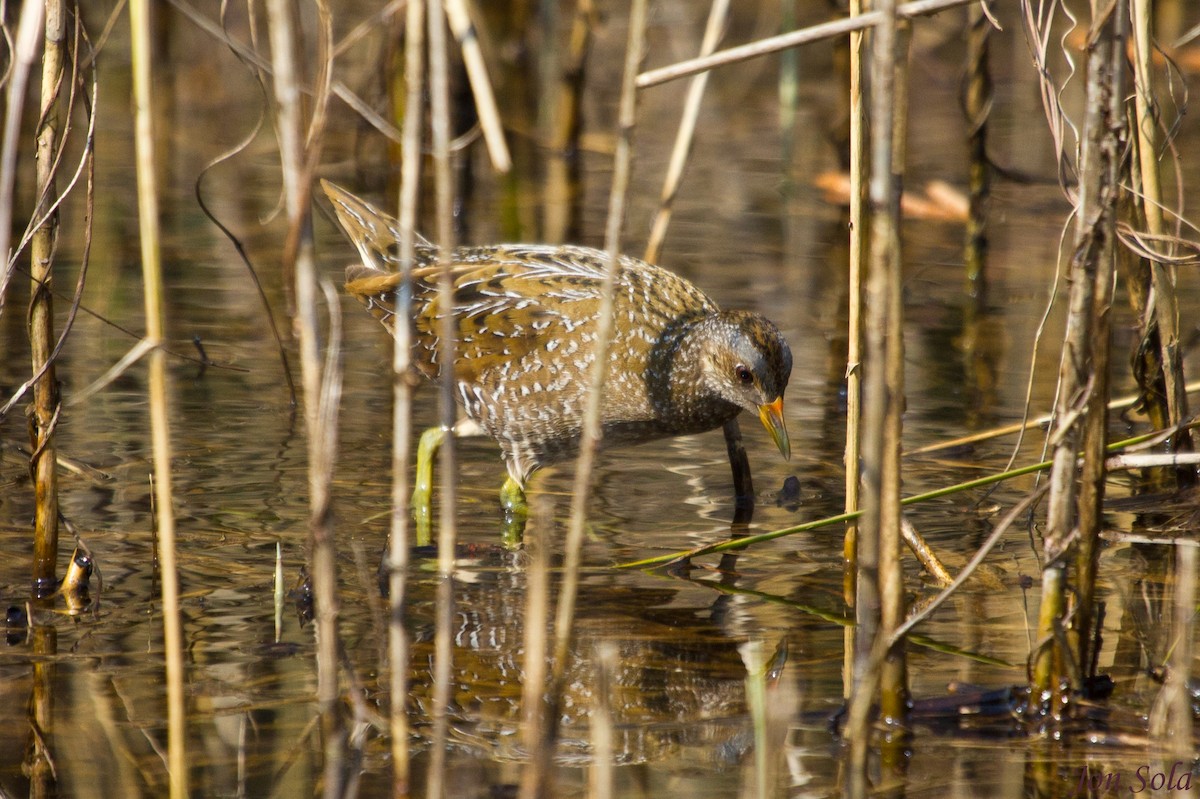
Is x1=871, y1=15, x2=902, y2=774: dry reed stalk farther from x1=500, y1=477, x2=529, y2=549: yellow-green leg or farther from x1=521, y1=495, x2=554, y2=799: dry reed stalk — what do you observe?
x1=500, y1=477, x2=529, y2=549: yellow-green leg

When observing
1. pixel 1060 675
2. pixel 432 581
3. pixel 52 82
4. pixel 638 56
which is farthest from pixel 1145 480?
pixel 52 82

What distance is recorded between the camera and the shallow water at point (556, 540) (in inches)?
126

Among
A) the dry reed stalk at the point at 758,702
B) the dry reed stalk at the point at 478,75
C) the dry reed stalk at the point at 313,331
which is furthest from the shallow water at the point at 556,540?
the dry reed stalk at the point at 478,75

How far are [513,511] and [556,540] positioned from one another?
0.91ft

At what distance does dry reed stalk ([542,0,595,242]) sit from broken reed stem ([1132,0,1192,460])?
4.59 m

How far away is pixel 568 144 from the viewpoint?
10.8 metres

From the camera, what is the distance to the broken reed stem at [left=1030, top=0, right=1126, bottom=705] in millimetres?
2926

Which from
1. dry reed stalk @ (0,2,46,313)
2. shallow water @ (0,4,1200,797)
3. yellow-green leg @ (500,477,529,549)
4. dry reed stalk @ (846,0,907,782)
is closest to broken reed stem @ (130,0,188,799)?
dry reed stalk @ (0,2,46,313)

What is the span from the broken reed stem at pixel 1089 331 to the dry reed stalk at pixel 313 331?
4.82 ft

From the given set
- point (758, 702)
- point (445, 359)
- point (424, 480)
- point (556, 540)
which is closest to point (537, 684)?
point (758, 702)

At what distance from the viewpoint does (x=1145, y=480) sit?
5031mm

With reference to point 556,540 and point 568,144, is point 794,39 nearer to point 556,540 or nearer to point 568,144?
point 556,540

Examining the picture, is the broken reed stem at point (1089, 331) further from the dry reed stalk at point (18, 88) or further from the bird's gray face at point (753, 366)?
the dry reed stalk at point (18, 88)

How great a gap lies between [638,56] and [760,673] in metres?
1.82
